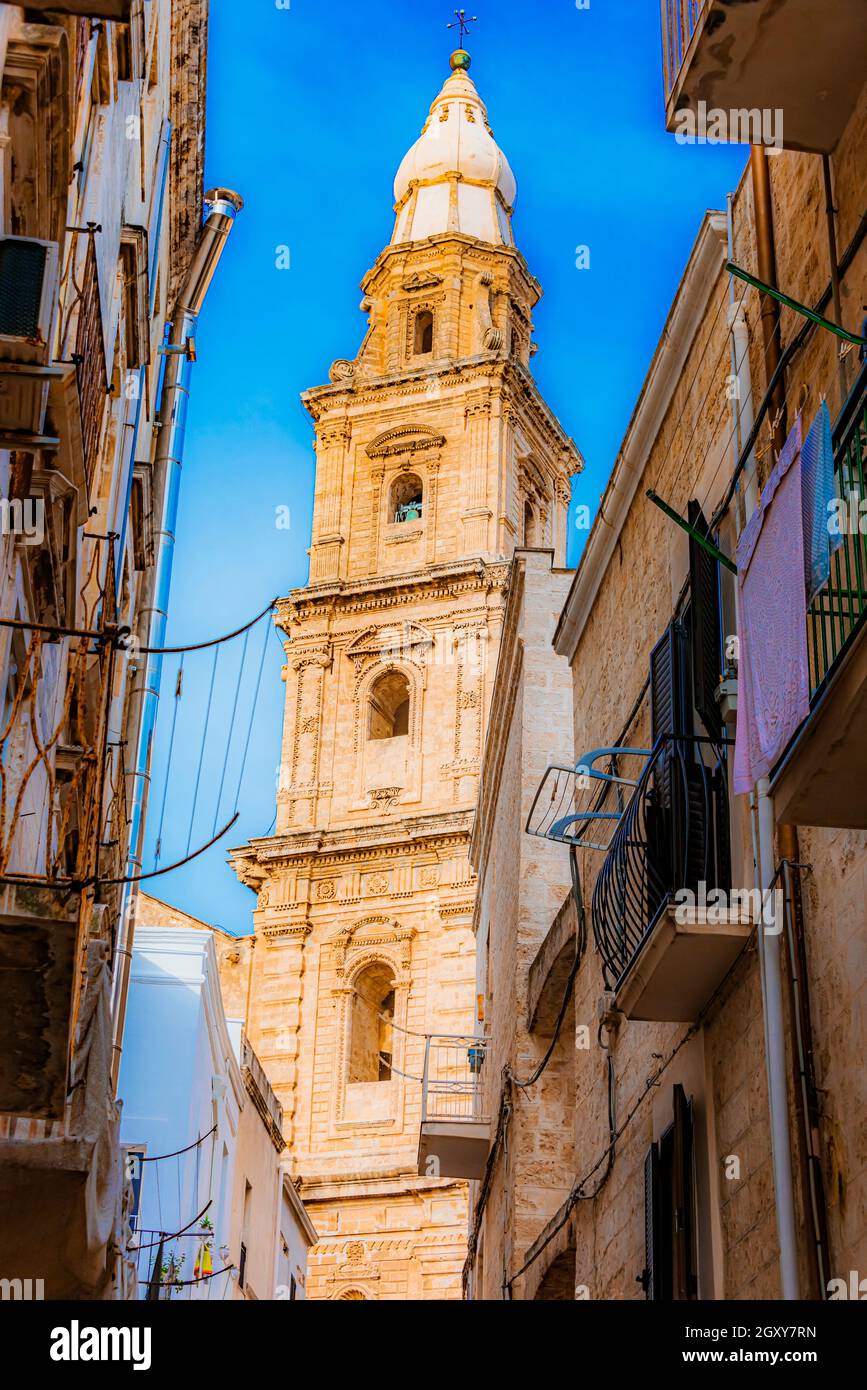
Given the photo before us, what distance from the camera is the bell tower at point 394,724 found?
37.8m

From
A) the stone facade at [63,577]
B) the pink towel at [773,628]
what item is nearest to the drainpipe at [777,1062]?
the pink towel at [773,628]

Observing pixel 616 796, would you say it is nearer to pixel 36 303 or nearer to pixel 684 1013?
pixel 684 1013

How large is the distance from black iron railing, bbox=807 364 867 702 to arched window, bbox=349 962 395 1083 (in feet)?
111

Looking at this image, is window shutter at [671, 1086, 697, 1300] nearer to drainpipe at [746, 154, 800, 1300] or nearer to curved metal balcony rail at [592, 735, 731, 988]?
curved metal balcony rail at [592, 735, 731, 988]

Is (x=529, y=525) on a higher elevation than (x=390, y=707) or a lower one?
higher

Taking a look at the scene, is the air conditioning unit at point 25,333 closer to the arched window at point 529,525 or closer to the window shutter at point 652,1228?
the window shutter at point 652,1228

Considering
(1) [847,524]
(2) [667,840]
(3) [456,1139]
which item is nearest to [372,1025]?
(3) [456,1139]

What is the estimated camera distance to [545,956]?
14.0 m

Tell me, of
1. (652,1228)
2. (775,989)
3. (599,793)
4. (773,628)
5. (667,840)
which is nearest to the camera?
(773,628)

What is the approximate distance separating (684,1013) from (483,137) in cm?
4966

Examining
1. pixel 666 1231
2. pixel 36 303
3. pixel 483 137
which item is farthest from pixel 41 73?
pixel 483 137

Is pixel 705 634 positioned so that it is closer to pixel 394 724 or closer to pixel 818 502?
pixel 818 502

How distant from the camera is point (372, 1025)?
133 feet

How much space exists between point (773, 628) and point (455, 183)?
48375 mm
